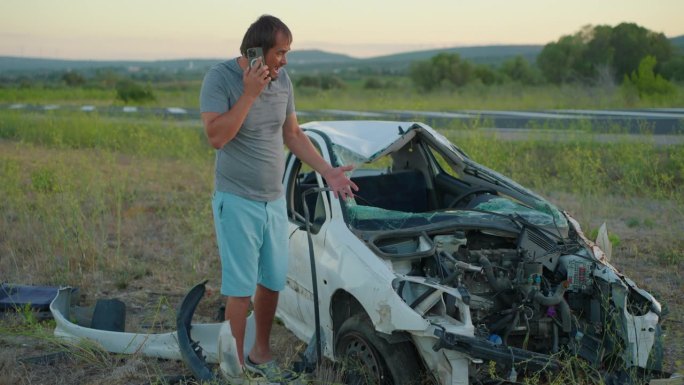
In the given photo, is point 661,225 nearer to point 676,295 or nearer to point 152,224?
point 676,295

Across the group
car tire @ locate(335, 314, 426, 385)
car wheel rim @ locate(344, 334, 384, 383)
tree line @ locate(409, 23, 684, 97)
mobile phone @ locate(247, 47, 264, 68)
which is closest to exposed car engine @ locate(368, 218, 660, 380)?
car tire @ locate(335, 314, 426, 385)

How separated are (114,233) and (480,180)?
5.46 metres

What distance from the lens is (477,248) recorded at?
16.6 feet

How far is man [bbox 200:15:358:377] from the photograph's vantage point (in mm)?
4188

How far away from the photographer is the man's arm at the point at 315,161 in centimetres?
469

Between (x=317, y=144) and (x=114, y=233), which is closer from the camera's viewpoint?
(x=317, y=144)

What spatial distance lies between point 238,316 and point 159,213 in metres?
6.52

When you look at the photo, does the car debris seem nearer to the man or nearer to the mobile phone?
the man

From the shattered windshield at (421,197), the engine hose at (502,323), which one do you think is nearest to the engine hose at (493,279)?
the engine hose at (502,323)

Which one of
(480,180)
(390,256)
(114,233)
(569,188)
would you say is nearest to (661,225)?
(569,188)

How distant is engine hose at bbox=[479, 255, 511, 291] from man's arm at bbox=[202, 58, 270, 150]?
1.69 meters

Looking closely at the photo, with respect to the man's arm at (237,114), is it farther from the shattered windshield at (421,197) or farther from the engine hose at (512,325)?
the engine hose at (512,325)

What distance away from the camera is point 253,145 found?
443 centimetres

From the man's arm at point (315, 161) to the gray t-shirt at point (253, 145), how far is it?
0.28m
